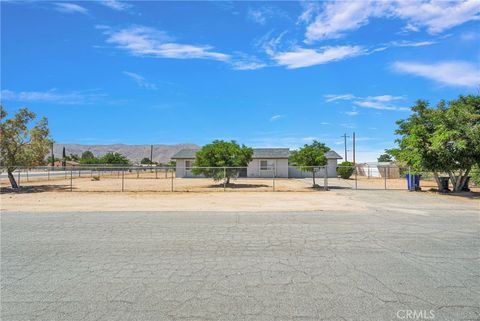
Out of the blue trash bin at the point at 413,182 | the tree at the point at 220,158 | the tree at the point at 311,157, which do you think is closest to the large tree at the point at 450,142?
the blue trash bin at the point at 413,182

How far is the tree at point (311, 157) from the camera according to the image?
2225 centimetres

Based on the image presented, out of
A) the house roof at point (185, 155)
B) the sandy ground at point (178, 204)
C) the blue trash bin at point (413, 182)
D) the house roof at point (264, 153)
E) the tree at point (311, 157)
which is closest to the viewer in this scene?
the sandy ground at point (178, 204)

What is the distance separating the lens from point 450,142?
661 inches

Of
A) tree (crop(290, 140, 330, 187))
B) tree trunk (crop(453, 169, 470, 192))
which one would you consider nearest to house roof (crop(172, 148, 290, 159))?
tree (crop(290, 140, 330, 187))

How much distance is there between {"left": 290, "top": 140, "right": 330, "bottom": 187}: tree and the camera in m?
22.2

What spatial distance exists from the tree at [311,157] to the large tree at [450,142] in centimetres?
520

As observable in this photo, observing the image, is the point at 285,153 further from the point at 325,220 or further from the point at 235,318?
the point at 235,318

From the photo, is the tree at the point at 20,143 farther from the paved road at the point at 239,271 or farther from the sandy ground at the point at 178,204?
the paved road at the point at 239,271

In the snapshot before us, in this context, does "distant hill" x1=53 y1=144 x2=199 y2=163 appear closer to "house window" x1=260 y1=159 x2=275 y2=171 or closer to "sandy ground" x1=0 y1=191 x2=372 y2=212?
"house window" x1=260 y1=159 x2=275 y2=171

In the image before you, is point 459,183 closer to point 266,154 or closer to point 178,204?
point 178,204

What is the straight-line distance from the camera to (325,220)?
929cm

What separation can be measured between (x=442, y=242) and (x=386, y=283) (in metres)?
3.32

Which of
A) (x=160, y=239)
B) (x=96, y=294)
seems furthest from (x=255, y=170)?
(x=96, y=294)
